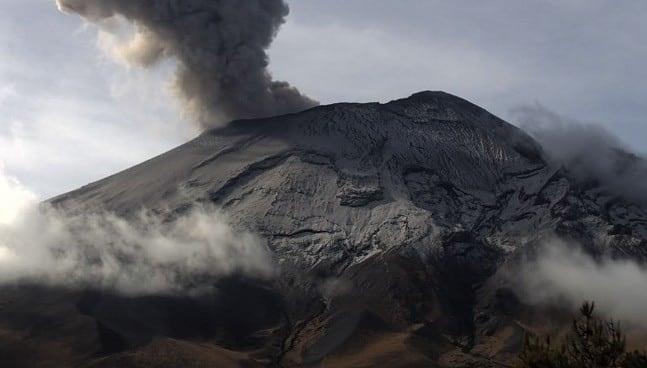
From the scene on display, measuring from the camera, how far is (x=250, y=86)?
165 meters

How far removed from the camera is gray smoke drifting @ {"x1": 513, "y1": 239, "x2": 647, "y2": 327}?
126250 millimetres

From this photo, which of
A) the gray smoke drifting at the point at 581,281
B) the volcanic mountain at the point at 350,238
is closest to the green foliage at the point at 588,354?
the volcanic mountain at the point at 350,238

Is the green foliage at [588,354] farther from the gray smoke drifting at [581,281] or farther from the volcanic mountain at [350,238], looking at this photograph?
the gray smoke drifting at [581,281]

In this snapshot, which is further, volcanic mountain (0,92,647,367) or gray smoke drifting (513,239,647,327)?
gray smoke drifting (513,239,647,327)

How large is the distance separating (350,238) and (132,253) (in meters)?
34.1

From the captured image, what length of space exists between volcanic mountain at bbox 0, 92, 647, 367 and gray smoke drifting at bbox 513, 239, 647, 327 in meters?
3.22

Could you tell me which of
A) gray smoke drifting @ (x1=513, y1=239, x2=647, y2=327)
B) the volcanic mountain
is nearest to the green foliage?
the volcanic mountain

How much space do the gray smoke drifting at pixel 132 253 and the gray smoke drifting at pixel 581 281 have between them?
1611 inches

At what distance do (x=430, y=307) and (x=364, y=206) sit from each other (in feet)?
81.1

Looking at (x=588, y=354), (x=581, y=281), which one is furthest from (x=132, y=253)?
(x=588, y=354)

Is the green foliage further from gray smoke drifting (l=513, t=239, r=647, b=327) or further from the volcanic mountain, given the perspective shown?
gray smoke drifting (l=513, t=239, r=647, b=327)

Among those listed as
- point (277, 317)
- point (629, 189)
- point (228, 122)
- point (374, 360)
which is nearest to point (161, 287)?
point (277, 317)

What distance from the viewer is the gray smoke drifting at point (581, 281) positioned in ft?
414

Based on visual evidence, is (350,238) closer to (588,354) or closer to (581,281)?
(581,281)
